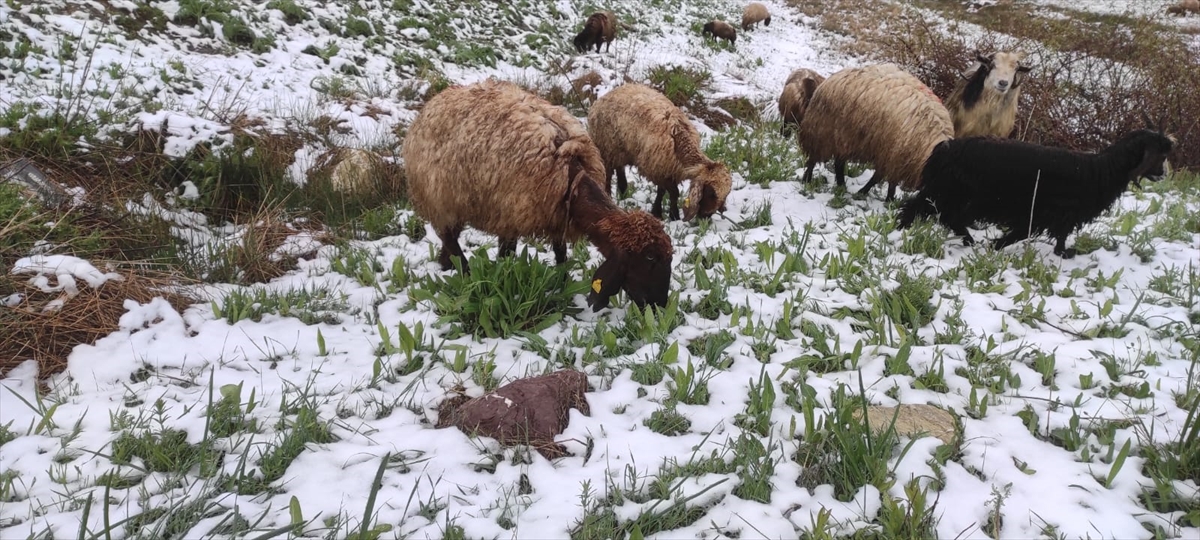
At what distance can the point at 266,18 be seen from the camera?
31.3 feet

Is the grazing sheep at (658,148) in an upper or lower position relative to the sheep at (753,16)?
lower

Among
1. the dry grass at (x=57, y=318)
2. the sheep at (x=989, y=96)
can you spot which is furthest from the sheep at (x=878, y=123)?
the dry grass at (x=57, y=318)

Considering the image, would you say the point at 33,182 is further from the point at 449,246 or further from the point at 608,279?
the point at 608,279

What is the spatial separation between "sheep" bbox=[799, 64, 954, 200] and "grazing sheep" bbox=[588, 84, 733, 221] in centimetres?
156

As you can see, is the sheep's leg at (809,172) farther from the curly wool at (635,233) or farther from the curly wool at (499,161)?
the curly wool at (635,233)

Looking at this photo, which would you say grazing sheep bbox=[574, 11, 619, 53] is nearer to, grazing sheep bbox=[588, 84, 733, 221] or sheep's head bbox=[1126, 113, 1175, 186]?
grazing sheep bbox=[588, 84, 733, 221]

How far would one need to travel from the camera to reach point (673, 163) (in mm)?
5703

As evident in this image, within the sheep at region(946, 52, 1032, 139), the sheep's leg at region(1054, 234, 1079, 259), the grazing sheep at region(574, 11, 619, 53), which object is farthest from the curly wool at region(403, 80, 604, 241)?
the grazing sheep at region(574, 11, 619, 53)

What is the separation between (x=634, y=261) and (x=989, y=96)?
5.02 metres

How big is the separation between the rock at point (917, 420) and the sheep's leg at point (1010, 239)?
287 cm

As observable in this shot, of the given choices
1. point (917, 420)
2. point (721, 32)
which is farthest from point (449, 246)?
point (721, 32)

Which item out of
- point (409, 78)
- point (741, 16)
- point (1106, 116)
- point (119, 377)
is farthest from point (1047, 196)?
point (741, 16)

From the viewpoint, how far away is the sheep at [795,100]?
28.1ft

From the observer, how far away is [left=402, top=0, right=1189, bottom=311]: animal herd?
3.94 m
